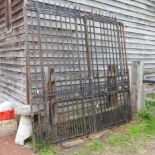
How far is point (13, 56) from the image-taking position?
633cm

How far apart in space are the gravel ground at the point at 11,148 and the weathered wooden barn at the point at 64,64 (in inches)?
20.8

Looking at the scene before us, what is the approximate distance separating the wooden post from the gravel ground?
2.89m

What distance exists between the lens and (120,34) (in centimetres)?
648

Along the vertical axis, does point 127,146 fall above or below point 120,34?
below

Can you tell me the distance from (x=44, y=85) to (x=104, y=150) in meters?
1.49

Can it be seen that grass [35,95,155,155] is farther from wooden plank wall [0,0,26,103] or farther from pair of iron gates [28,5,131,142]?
wooden plank wall [0,0,26,103]

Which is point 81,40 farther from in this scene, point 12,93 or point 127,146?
point 127,146

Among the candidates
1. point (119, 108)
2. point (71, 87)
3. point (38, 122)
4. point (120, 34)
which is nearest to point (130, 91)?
point (119, 108)

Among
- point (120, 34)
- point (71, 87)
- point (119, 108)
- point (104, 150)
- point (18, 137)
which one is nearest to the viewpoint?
point (104, 150)

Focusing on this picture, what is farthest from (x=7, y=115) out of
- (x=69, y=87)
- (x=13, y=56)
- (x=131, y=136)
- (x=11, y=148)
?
(x=131, y=136)

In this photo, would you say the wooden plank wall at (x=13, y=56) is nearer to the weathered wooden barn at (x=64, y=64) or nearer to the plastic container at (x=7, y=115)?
the weathered wooden barn at (x=64, y=64)

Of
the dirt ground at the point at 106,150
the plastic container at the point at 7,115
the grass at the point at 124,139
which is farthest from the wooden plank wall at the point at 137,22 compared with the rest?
the dirt ground at the point at 106,150

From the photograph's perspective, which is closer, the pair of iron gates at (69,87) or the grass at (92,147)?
the grass at (92,147)

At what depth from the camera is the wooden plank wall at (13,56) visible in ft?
19.5
